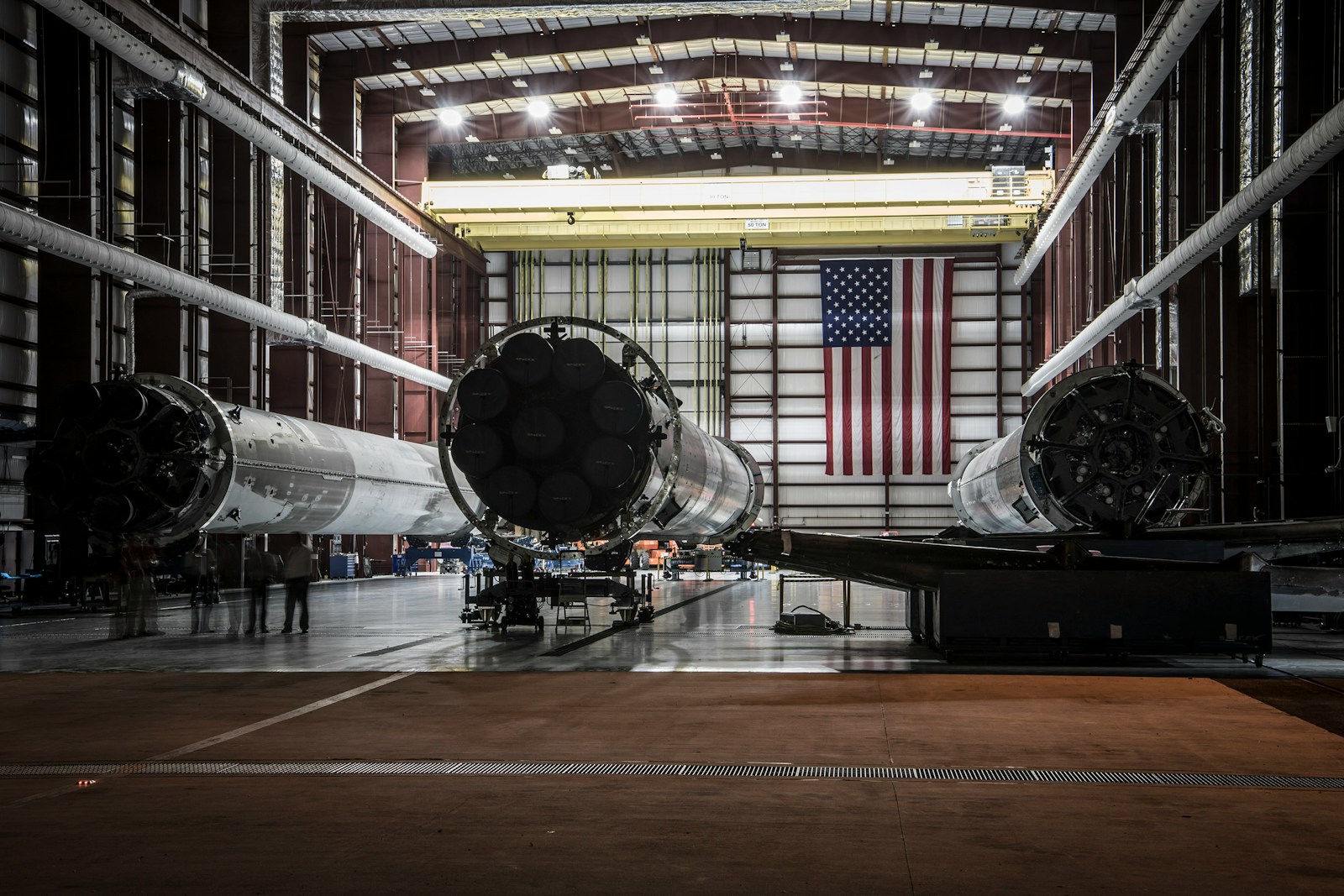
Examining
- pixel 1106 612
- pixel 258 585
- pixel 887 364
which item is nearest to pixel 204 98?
pixel 258 585

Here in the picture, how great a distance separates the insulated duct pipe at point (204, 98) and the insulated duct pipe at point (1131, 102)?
17.1 meters

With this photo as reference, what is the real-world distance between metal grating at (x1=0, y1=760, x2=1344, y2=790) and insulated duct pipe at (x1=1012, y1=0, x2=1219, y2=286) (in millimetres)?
15297

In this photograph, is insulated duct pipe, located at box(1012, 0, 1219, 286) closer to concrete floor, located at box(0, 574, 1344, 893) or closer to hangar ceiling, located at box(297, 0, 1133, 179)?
hangar ceiling, located at box(297, 0, 1133, 179)

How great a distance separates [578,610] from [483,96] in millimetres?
21118

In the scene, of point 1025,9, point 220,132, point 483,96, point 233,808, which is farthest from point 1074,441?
point 483,96

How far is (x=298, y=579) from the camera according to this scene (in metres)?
15.0

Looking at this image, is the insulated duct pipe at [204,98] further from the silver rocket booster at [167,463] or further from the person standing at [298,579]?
the person standing at [298,579]

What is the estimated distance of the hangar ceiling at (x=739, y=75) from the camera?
3145cm

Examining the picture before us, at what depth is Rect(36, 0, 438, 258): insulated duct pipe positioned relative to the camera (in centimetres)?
1806

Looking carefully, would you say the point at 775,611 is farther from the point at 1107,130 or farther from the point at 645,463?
the point at 1107,130

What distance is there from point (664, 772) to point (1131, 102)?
19823 millimetres

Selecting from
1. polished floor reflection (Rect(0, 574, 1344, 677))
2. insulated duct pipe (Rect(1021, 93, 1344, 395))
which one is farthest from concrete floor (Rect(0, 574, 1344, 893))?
insulated duct pipe (Rect(1021, 93, 1344, 395))

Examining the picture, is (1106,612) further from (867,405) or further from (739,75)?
(867,405)

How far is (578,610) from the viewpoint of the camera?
2080 cm
